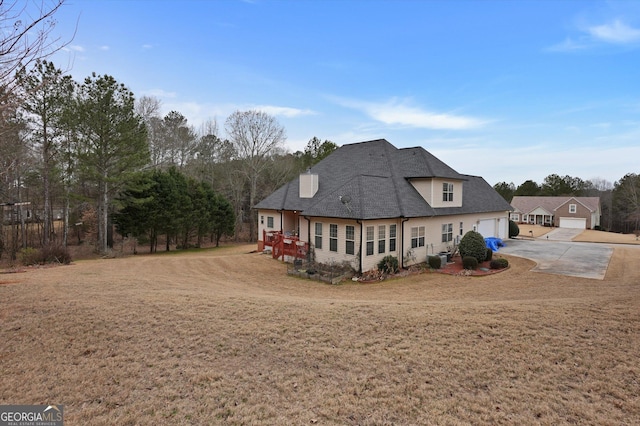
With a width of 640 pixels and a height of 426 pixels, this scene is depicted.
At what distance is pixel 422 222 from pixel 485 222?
975cm

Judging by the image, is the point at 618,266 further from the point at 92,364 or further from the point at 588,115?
the point at 92,364

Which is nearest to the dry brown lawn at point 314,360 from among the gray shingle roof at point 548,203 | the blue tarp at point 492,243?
the blue tarp at point 492,243

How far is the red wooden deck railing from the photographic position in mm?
17516

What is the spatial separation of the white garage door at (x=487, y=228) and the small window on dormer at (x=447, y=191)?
5103 millimetres

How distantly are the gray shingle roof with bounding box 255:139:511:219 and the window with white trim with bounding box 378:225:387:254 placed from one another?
2.37 feet

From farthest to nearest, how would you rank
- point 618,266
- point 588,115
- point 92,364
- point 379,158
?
1. point 379,158
2. point 588,115
3. point 618,266
4. point 92,364

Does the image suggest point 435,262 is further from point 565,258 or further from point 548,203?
point 548,203

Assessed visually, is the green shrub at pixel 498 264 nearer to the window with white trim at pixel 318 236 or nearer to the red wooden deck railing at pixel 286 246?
the window with white trim at pixel 318 236

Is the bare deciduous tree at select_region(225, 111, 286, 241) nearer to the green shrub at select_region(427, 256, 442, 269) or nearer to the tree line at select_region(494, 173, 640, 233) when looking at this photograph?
the green shrub at select_region(427, 256, 442, 269)

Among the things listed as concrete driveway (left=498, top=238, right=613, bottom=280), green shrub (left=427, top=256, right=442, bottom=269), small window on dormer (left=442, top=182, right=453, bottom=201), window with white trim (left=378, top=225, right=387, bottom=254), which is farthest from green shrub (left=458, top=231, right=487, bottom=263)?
window with white trim (left=378, top=225, right=387, bottom=254)

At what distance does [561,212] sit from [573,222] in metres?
2.33

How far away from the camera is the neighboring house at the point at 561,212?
48.3m

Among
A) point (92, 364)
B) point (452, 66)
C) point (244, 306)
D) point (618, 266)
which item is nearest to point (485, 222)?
point (618, 266)

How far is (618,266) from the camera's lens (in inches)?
653
